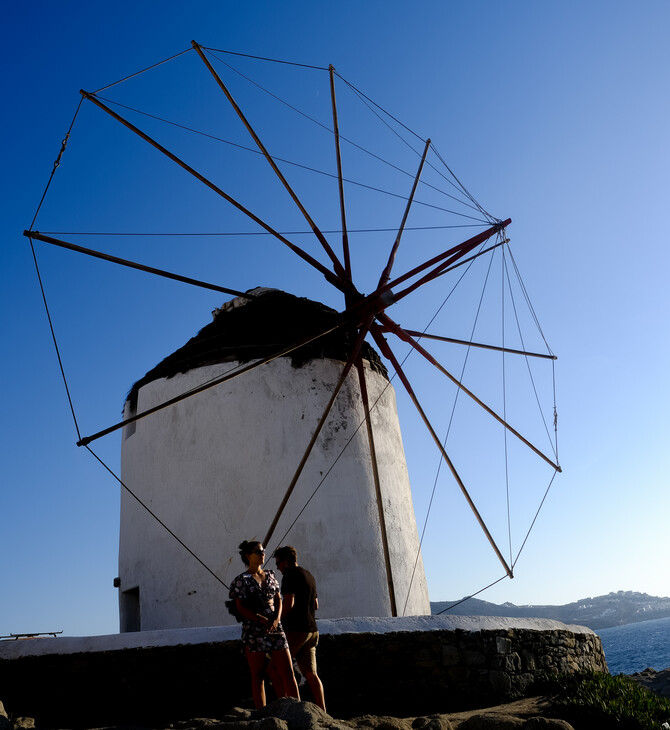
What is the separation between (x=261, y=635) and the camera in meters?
4.84

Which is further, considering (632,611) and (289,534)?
(632,611)

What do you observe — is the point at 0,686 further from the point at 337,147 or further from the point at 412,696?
the point at 337,147

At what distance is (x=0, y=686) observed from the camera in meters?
5.75

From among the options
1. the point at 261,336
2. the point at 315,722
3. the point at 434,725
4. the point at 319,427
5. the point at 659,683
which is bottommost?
the point at 659,683

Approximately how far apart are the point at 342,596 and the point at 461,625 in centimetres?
224

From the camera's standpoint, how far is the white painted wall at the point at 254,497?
27.0 ft

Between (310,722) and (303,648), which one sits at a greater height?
(303,648)

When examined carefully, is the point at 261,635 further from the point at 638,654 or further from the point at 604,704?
the point at 638,654

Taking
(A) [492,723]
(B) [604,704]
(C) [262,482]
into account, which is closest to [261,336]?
(C) [262,482]

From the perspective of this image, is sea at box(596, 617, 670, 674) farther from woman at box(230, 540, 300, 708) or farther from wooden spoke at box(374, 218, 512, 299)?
woman at box(230, 540, 300, 708)

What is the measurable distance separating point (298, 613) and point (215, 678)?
3.41ft

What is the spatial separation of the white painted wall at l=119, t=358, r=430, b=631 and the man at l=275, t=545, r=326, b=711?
2913 mm

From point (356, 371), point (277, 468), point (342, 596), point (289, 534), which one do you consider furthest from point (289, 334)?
point (342, 596)

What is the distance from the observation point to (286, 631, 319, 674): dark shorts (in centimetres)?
510
